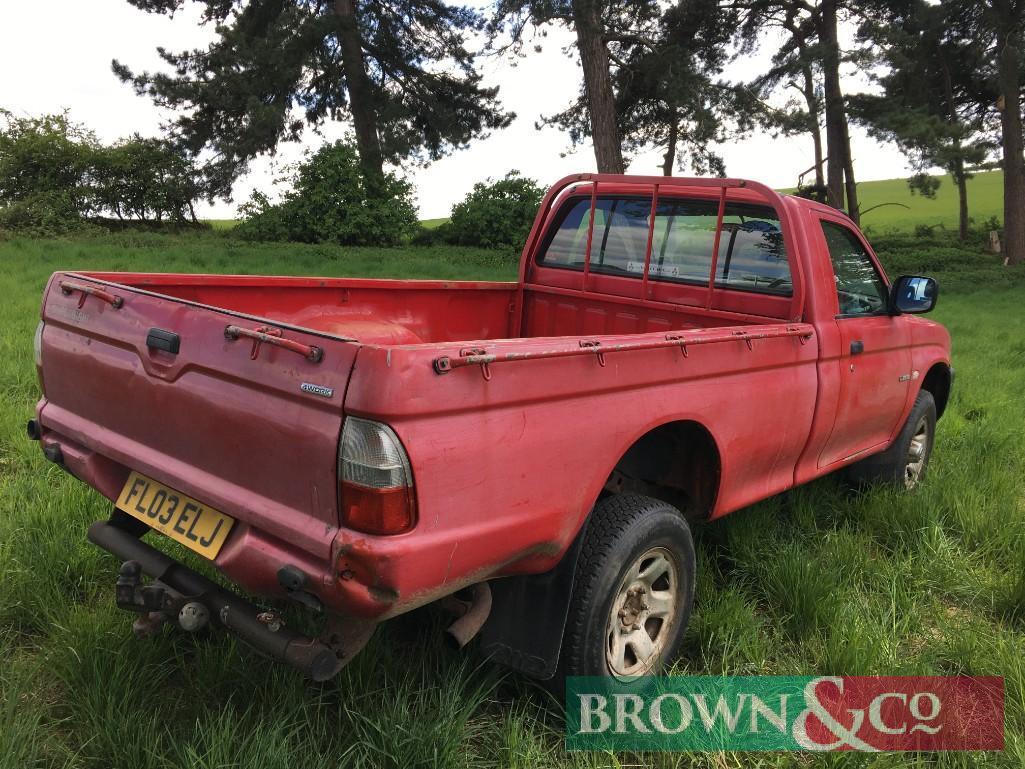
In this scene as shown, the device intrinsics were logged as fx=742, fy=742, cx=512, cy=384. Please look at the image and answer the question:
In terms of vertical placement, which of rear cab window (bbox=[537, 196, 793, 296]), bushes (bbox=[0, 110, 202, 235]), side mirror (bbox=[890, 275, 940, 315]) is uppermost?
bushes (bbox=[0, 110, 202, 235])

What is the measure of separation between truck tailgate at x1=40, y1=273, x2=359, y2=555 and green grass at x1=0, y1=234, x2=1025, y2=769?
66 centimetres

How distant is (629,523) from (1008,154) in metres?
23.4

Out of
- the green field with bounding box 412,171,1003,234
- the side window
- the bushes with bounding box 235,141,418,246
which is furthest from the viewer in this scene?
the green field with bounding box 412,171,1003,234

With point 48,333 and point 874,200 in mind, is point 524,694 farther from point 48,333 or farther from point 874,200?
point 874,200

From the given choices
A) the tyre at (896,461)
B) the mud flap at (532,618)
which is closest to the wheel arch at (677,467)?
the mud flap at (532,618)

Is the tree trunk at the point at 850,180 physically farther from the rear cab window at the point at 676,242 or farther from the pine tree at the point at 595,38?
the rear cab window at the point at 676,242

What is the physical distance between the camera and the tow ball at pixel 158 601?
2.23m

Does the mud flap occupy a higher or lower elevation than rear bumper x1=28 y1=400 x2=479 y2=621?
lower

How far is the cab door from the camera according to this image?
11.9 ft

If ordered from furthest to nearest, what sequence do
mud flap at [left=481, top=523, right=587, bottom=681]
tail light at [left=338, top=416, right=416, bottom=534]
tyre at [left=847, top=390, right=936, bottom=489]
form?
1. tyre at [left=847, top=390, right=936, bottom=489]
2. mud flap at [left=481, top=523, right=587, bottom=681]
3. tail light at [left=338, top=416, right=416, bottom=534]

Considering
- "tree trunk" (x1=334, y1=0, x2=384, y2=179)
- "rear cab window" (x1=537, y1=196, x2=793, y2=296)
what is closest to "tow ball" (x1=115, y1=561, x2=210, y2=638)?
"rear cab window" (x1=537, y1=196, x2=793, y2=296)

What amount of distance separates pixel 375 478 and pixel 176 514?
2.95 feet

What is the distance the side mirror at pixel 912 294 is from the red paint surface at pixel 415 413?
1.53ft

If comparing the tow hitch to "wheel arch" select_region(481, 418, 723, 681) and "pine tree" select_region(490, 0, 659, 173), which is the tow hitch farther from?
"pine tree" select_region(490, 0, 659, 173)
